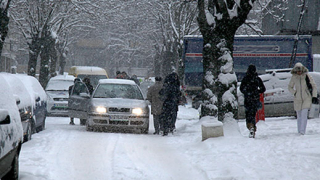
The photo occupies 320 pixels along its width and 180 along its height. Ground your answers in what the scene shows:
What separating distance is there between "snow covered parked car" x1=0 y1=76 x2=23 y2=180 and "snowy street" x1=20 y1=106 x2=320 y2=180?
67 centimetres

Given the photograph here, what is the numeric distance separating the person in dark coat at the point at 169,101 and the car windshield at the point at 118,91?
114cm

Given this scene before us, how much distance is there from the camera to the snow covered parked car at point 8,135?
5.51m

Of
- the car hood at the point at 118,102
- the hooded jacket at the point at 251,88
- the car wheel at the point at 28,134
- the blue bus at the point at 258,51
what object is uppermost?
the blue bus at the point at 258,51

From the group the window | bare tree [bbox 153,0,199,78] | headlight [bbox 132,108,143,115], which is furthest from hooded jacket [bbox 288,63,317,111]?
bare tree [bbox 153,0,199,78]

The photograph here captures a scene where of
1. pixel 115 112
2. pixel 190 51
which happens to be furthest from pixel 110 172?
pixel 190 51

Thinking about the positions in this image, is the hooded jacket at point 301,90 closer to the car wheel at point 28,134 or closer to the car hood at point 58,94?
the car wheel at point 28,134

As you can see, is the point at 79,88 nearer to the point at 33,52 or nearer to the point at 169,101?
the point at 169,101

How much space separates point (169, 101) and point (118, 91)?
185 centimetres

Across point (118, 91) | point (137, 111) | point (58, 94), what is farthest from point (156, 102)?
point (58, 94)

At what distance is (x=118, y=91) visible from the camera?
49.9 feet

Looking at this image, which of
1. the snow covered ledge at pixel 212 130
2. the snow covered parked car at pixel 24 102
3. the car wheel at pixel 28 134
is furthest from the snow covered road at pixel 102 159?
the snow covered ledge at pixel 212 130

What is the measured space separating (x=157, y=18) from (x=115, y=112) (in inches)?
1210

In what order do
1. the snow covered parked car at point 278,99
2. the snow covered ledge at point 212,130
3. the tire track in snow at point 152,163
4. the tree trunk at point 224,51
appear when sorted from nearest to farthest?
1. the tire track in snow at point 152,163
2. the snow covered ledge at point 212,130
3. the tree trunk at point 224,51
4. the snow covered parked car at point 278,99

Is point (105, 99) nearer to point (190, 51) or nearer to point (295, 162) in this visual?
point (295, 162)
